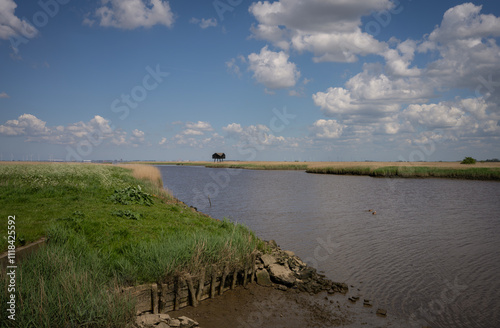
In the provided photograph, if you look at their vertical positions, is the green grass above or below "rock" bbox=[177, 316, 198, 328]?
above

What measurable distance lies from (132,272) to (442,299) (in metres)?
9.81

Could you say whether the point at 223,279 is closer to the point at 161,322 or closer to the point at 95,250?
the point at 161,322

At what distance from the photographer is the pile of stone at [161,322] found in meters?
7.30

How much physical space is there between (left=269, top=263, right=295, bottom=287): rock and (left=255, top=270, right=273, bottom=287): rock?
0.17 meters

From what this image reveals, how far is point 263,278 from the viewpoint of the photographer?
37.2 feet

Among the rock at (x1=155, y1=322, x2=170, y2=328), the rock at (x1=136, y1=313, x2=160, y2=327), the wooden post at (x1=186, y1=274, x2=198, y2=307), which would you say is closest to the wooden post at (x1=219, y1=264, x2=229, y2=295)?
the wooden post at (x1=186, y1=274, x2=198, y2=307)

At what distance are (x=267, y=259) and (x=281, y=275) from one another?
103 cm

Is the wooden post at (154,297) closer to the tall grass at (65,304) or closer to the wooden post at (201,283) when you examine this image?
the tall grass at (65,304)

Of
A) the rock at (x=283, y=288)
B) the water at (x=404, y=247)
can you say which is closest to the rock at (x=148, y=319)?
the rock at (x=283, y=288)

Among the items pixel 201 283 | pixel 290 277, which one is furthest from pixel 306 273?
pixel 201 283

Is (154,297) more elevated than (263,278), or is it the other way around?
(154,297)

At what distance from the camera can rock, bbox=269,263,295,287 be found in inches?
437

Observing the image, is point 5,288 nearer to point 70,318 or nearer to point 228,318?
point 70,318

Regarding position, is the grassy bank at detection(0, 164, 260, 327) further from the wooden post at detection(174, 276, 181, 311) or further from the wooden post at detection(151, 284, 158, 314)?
the wooden post at detection(151, 284, 158, 314)
